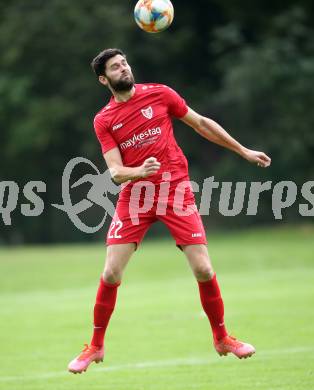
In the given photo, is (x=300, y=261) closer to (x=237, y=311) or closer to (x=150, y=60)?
(x=237, y=311)

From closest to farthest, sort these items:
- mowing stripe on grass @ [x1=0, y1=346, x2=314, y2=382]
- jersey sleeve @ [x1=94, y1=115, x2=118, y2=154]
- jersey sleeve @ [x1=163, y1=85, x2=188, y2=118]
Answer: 1. jersey sleeve @ [x1=94, y1=115, x2=118, y2=154]
2. jersey sleeve @ [x1=163, y1=85, x2=188, y2=118]
3. mowing stripe on grass @ [x1=0, y1=346, x2=314, y2=382]

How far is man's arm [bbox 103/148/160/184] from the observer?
Result: 7152 mm

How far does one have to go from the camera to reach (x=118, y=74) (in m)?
7.68

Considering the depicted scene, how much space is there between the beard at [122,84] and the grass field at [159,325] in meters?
2.62

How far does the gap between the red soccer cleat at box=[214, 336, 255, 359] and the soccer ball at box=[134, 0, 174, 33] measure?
2.71 metres

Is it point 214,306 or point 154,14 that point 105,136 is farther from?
point 214,306

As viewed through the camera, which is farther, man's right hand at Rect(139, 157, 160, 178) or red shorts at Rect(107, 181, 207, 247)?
red shorts at Rect(107, 181, 207, 247)

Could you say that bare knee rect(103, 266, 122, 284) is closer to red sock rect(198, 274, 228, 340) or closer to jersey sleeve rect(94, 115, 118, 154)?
red sock rect(198, 274, 228, 340)

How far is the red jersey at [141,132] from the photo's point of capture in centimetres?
777

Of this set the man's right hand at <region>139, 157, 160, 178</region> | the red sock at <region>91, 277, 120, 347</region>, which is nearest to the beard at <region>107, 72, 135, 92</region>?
the man's right hand at <region>139, 157, 160, 178</region>

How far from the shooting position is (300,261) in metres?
22.1

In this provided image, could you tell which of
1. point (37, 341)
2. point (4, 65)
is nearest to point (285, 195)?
point (4, 65)

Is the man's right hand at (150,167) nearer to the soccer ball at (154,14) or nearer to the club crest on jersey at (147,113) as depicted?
the club crest on jersey at (147,113)

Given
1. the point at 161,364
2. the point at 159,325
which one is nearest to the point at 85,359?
the point at 161,364
